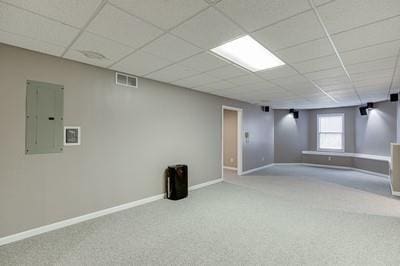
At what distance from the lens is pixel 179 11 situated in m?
1.75

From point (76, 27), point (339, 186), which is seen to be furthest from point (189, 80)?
point (339, 186)

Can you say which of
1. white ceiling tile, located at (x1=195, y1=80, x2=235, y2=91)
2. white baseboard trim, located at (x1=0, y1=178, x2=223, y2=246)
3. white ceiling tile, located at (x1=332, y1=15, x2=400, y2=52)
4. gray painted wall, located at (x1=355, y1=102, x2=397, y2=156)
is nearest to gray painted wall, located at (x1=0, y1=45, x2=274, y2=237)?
white baseboard trim, located at (x1=0, y1=178, x2=223, y2=246)

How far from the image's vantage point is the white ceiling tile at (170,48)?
2.31 meters

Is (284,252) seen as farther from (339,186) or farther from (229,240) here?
(339,186)

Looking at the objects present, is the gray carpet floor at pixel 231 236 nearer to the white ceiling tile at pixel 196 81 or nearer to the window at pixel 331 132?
the white ceiling tile at pixel 196 81

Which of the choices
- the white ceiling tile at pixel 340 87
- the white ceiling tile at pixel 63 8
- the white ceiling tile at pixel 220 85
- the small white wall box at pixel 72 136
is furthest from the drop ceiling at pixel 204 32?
the small white wall box at pixel 72 136

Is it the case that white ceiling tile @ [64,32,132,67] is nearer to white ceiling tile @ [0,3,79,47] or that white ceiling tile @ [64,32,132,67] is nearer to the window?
white ceiling tile @ [0,3,79,47]

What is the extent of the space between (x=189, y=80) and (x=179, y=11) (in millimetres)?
2264

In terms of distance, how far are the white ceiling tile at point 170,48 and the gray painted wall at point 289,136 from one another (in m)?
7.11

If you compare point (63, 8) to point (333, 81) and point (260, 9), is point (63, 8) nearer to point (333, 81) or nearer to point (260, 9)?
point (260, 9)

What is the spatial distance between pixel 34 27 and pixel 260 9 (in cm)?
228

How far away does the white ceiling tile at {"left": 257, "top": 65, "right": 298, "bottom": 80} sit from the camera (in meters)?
3.29

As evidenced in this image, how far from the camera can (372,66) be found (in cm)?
316

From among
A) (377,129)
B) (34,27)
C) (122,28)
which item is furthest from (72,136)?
(377,129)
